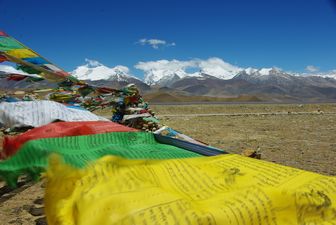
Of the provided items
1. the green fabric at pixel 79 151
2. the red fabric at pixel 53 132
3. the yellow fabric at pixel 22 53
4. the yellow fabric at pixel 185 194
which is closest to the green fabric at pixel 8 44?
the yellow fabric at pixel 22 53

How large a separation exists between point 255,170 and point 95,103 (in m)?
5.08

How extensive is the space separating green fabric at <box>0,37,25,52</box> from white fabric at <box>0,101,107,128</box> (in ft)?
2.52

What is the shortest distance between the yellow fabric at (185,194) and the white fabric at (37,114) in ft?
7.88

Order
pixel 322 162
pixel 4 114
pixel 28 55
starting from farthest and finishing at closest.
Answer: pixel 322 162
pixel 4 114
pixel 28 55

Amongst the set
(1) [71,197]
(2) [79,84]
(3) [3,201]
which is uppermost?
(2) [79,84]

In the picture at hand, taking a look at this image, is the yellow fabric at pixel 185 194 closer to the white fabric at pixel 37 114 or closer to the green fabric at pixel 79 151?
the green fabric at pixel 79 151

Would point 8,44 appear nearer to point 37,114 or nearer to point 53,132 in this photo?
point 37,114

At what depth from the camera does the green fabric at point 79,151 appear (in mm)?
2107

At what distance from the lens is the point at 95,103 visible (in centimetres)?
667

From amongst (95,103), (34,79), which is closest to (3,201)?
(34,79)

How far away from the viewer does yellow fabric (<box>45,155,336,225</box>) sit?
4.64 ft

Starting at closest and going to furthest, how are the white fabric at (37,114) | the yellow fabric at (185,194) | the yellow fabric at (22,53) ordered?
the yellow fabric at (185,194) < the white fabric at (37,114) < the yellow fabric at (22,53)

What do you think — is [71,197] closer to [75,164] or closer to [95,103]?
[75,164]

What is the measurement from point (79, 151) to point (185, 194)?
0.83 meters
